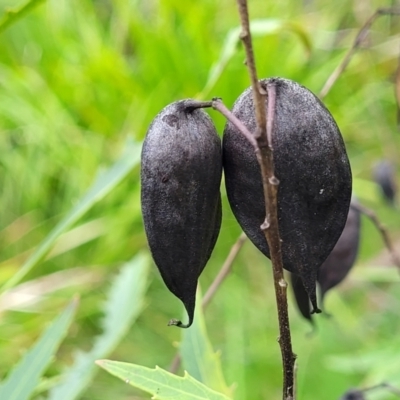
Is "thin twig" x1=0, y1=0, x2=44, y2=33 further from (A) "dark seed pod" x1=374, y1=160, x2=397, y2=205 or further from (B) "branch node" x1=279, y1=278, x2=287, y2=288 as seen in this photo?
(A) "dark seed pod" x1=374, y1=160, x2=397, y2=205

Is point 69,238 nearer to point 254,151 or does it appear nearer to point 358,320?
point 358,320

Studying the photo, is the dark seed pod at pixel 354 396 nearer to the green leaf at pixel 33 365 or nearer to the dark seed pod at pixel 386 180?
the green leaf at pixel 33 365

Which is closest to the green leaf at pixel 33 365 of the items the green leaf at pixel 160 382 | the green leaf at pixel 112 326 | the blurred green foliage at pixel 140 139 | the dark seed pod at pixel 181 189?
the green leaf at pixel 112 326

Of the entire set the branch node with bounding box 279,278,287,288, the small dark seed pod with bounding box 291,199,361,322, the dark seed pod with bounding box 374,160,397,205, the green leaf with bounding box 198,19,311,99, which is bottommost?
the branch node with bounding box 279,278,287,288

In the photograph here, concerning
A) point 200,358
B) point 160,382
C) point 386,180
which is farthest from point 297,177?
point 386,180

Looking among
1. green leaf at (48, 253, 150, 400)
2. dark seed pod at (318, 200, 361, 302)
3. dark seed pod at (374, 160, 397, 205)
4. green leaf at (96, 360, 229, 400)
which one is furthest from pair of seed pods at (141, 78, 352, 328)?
dark seed pod at (374, 160, 397, 205)

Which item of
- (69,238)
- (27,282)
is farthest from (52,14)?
(27,282)

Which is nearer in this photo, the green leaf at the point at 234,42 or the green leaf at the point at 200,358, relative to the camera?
the green leaf at the point at 200,358
